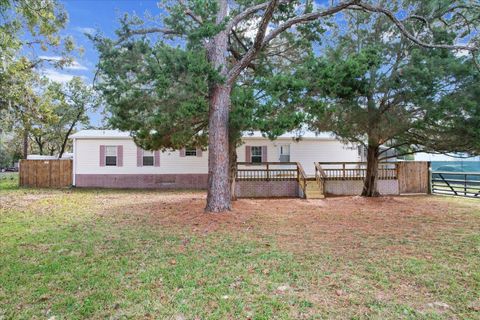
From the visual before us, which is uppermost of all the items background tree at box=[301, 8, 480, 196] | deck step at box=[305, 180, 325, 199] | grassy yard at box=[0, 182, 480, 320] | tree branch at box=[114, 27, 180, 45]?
tree branch at box=[114, 27, 180, 45]

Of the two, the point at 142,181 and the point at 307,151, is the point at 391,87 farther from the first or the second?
the point at 142,181

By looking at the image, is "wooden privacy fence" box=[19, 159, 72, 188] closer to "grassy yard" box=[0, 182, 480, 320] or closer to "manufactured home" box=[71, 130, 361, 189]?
"manufactured home" box=[71, 130, 361, 189]

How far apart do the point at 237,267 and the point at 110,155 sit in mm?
14621

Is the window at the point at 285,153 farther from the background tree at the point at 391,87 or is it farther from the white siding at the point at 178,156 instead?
the background tree at the point at 391,87

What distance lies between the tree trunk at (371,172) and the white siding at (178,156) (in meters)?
3.83

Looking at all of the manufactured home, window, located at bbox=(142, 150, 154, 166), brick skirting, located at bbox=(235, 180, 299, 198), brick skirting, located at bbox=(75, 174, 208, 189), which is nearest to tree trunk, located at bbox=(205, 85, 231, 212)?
brick skirting, located at bbox=(235, 180, 299, 198)

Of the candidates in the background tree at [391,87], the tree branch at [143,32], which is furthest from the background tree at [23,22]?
the background tree at [391,87]

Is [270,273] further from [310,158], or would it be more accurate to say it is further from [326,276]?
[310,158]

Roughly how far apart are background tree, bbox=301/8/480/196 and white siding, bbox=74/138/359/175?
6318 mm

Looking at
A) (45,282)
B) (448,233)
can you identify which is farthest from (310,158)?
(45,282)

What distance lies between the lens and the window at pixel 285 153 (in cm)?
1764

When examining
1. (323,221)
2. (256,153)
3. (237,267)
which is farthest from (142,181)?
(237,267)

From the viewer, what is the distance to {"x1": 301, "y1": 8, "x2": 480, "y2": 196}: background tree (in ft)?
24.8

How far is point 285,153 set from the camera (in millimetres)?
17703
